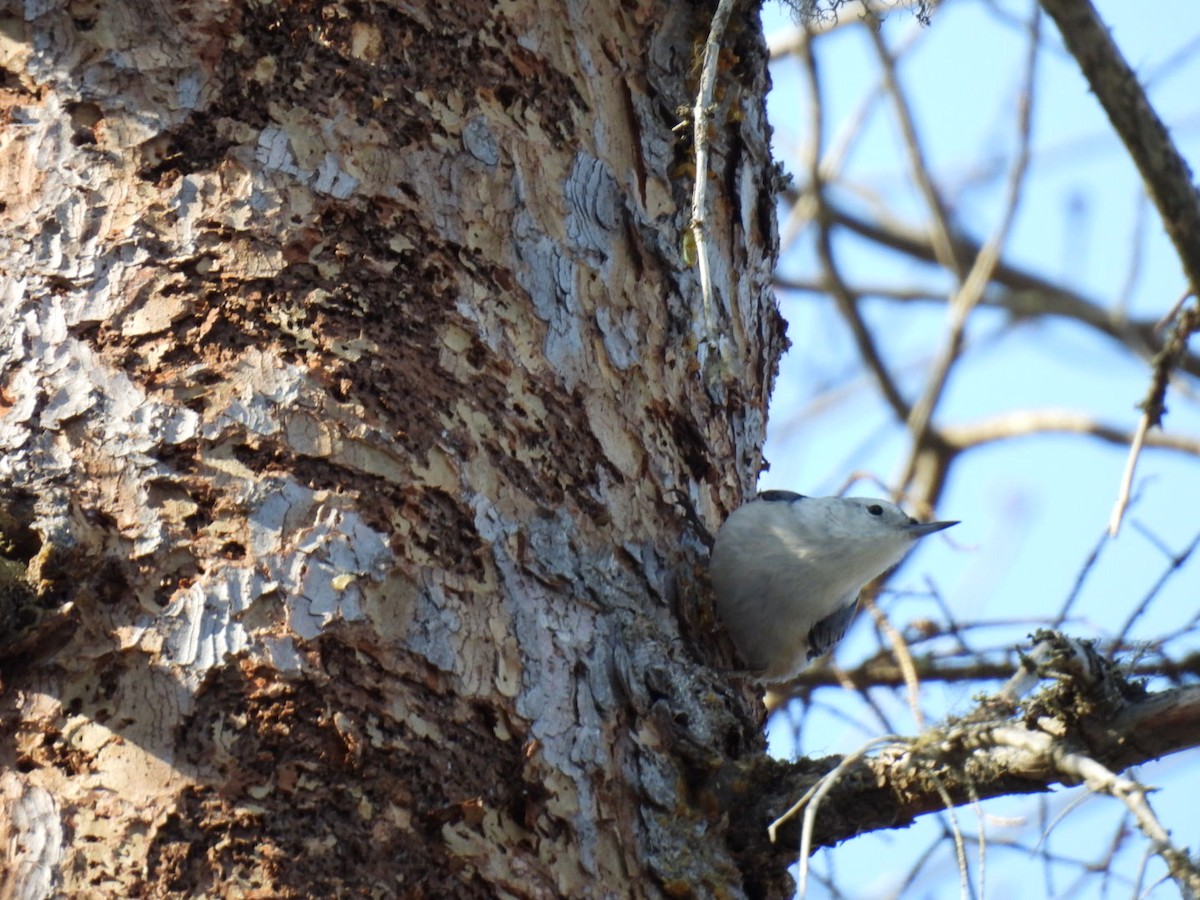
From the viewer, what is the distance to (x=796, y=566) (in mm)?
2838

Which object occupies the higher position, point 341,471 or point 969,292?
point 969,292

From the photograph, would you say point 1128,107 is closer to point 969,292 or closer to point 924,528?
point 924,528

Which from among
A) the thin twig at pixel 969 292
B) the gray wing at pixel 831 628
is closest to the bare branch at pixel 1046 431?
the thin twig at pixel 969 292

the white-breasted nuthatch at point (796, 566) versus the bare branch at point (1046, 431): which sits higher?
the bare branch at point (1046, 431)

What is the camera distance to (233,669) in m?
1.59

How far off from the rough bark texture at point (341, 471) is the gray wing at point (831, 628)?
879mm

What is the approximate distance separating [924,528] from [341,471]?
193 centimetres

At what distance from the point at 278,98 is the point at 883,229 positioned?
154 inches

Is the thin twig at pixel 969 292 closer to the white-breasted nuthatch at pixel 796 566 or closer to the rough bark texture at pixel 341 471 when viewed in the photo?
the white-breasted nuthatch at pixel 796 566

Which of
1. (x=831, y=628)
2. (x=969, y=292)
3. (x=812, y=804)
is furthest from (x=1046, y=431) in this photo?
(x=812, y=804)

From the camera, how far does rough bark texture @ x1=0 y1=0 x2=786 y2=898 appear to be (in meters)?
1.57

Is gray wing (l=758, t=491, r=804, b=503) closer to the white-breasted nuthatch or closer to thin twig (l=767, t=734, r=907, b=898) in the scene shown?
the white-breasted nuthatch

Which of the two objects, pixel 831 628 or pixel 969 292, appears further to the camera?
pixel 969 292

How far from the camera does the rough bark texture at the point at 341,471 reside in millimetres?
1573
